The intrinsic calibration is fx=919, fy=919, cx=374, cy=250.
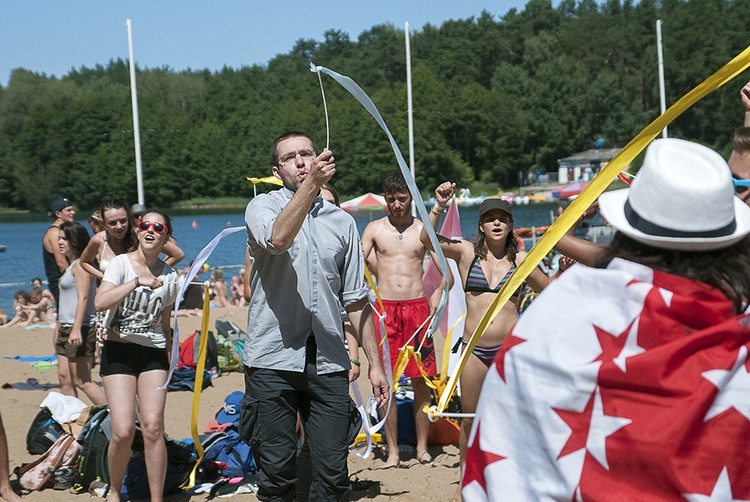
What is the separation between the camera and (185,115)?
87312mm

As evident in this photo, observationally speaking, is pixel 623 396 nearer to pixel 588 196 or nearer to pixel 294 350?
pixel 588 196

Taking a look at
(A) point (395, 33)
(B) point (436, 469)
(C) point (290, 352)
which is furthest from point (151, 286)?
(A) point (395, 33)

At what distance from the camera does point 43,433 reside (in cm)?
680

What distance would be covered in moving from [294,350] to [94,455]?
8.20ft

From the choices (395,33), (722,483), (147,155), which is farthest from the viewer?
(395,33)

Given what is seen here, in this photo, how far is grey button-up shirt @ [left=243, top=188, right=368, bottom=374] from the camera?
4.32 metres

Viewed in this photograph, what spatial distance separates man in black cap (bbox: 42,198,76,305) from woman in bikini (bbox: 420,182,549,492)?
15.5 feet

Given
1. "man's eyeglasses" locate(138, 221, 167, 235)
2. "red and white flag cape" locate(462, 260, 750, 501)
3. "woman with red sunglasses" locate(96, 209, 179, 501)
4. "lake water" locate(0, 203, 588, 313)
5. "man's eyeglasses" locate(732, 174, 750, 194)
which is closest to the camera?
"red and white flag cape" locate(462, 260, 750, 501)

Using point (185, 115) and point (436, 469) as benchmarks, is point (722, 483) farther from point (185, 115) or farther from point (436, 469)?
point (185, 115)

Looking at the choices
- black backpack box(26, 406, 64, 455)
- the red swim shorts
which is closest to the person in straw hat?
the red swim shorts

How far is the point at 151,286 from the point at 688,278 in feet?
12.9

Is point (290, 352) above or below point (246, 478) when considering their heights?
above

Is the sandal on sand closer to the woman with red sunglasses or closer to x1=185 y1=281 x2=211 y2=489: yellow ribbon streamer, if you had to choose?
x1=185 y1=281 x2=211 y2=489: yellow ribbon streamer

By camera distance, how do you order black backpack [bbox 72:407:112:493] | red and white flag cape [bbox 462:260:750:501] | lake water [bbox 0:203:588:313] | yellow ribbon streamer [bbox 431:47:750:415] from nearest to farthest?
1. red and white flag cape [bbox 462:260:750:501]
2. yellow ribbon streamer [bbox 431:47:750:415]
3. black backpack [bbox 72:407:112:493]
4. lake water [bbox 0:203:588:313]
